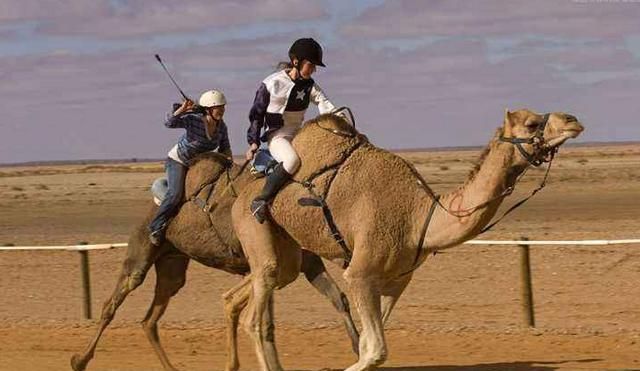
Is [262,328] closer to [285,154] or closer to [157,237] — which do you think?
[285,154]

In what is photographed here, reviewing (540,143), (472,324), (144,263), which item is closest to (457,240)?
(540,143)

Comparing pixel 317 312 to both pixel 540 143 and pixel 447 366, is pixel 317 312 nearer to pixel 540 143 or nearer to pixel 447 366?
pixel 447 366

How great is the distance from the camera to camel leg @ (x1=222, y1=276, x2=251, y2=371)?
1265 cm

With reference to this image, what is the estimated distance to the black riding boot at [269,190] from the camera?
35.7 feet

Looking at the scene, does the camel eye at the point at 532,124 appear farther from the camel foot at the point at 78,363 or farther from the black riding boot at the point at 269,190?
the camel foot at the point at 78,363

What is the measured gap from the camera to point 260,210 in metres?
11.0

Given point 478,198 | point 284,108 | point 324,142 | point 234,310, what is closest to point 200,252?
point 234,310

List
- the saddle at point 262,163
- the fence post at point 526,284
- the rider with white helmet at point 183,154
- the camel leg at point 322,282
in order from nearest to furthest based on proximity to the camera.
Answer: the saddle at point 262,163
the camel leg at point 322,282
the rider with white helmet at point 183,154
the fence post at point 526,284

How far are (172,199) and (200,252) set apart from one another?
55 cm

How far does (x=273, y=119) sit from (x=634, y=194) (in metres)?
34.0

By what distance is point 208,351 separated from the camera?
1462 centimetres

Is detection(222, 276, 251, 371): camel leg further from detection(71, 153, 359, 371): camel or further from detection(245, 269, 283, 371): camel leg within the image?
detection(245, 269, 283, 371): camel leg

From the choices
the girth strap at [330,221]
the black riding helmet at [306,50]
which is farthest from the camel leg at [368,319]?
the black riding helmet at [306,50]

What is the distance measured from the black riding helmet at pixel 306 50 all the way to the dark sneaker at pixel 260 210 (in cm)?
112
